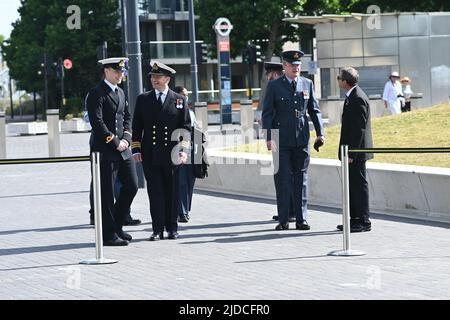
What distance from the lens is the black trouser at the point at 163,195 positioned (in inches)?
466

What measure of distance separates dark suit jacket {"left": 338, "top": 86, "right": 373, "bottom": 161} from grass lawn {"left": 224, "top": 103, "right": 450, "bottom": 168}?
257 cm

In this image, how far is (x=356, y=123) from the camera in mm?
12336

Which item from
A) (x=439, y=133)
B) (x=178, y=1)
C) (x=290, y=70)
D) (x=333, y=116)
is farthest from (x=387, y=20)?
(x=178, y=1)

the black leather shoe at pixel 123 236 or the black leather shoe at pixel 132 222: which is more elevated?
the black leather shoe at pixel 123 236

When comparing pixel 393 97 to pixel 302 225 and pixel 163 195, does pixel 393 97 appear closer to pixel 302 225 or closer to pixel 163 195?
pixel 302 225

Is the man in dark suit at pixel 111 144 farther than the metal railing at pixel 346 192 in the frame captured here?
Yes

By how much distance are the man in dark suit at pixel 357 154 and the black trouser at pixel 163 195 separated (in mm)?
1798

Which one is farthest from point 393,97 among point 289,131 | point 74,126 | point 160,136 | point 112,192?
point 74,126

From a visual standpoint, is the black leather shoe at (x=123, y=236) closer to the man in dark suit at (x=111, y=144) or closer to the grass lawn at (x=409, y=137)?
the man in dark suit at (x=111, y=144)

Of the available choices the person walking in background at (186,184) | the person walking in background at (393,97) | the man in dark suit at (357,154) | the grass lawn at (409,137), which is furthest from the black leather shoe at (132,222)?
the person walking in background at (393,97)

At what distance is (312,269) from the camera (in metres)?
9.75

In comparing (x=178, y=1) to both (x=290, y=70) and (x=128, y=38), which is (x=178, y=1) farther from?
(x=290, y=70)

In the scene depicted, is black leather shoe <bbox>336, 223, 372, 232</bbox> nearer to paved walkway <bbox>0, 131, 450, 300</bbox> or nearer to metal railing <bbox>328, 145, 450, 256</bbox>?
paved walkway <bbox>0, 131, 450, 300</bbox>

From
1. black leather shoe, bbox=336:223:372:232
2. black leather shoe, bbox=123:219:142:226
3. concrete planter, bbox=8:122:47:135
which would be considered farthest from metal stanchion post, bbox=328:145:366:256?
concrete planter, bbox=8:122:47:135
